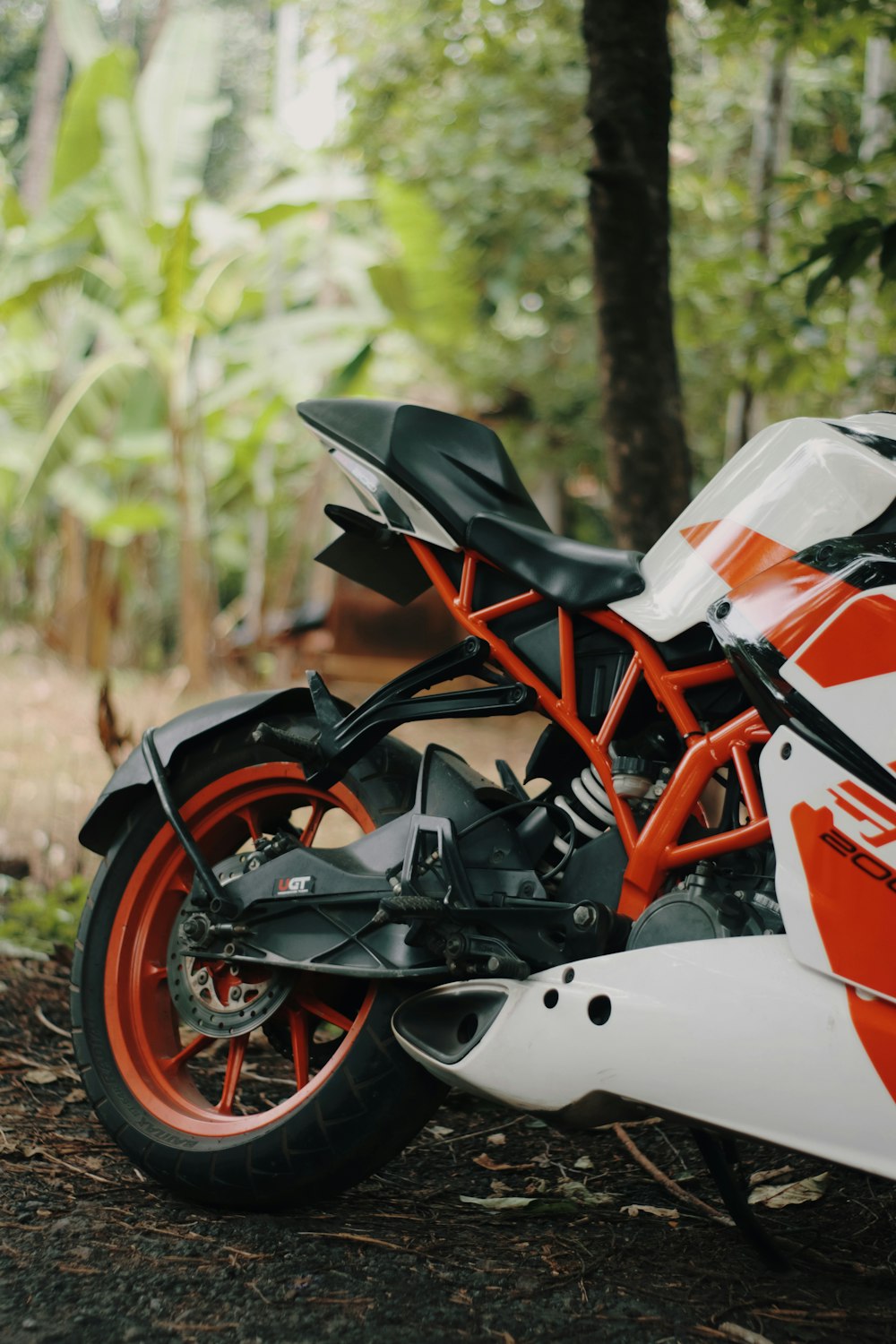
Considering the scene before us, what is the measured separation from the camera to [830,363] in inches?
248

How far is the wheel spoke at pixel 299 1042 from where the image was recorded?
229 cm

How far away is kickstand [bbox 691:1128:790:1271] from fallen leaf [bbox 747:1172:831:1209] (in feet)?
1.16

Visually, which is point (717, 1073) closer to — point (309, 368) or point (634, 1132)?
point (634, 1132)

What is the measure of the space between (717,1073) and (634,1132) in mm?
1116

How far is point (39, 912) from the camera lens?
4.10m

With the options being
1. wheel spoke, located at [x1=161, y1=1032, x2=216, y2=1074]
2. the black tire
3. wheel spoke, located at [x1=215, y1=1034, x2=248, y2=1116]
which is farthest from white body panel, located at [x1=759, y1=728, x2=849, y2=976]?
wheel spoke, located at [x1=161, y1=1032, x2=216, y2=1074]

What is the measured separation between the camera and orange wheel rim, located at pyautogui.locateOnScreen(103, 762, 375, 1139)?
233cm

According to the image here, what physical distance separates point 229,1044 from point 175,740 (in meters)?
0.58

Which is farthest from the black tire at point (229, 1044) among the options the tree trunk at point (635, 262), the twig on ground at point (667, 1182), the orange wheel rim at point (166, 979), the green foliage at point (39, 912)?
the tree trunk at point (635, 262)

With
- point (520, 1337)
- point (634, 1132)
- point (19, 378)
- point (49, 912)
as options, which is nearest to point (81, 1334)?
point (520, 1337)

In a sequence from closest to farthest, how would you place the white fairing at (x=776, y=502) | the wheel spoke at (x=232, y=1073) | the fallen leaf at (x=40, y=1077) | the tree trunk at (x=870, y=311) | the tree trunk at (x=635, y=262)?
1. the white fairing at (x=776, y=502)
2. the wheel spoke at (x=232, y=1073)
3. the fallen leaf at (x=40, y=1077)
4. the tree trunk at (x=635, y=262)
5. the tree trunk at (x=870, y=311)

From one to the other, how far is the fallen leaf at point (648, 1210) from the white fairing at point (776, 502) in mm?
1015

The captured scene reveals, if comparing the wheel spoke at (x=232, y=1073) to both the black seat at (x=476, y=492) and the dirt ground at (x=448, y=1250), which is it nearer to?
the dirt ground at (x=448, y=1250)

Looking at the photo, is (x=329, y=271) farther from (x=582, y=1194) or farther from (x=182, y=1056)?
(x=582, y=1194)
